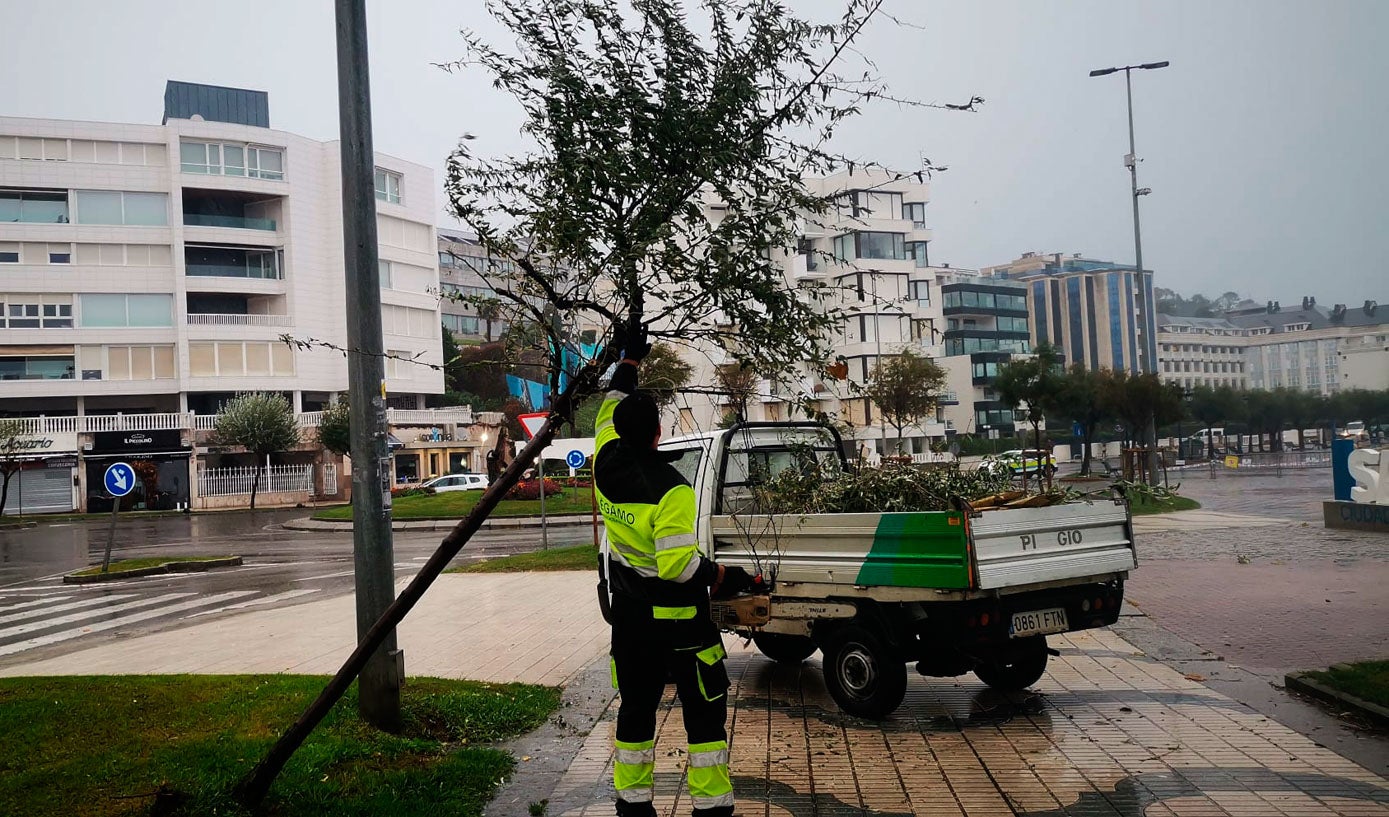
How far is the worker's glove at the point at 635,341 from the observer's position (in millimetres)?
4855

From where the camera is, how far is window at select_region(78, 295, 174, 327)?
5491 cm

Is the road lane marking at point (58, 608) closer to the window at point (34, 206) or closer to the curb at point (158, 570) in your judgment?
the curb at point (158, 570)

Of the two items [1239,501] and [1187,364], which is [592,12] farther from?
[1187,364]

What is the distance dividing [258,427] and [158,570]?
32237mm

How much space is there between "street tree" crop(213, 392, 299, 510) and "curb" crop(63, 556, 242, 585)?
30330 millimetres

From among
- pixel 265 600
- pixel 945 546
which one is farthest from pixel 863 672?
pixel 265 600

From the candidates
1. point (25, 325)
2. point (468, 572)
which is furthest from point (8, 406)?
point (468, 572)

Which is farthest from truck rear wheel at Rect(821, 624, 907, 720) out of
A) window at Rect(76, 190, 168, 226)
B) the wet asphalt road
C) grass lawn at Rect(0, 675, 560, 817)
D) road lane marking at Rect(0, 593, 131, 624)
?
window at Rect(76, 190, 168, 226)

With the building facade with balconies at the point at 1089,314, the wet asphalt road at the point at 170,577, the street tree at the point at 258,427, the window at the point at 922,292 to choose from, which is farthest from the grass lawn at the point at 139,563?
the building facade with balconies at the point at 1089,314

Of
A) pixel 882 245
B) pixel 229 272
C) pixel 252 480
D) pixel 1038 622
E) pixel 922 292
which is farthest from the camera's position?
pixel 922 292

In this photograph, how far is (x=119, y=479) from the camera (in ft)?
65.9

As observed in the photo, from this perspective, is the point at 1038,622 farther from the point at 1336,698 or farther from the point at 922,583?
the point at 1336,698

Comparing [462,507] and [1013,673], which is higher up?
[1013,673]

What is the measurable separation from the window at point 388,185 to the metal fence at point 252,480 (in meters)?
17.5
